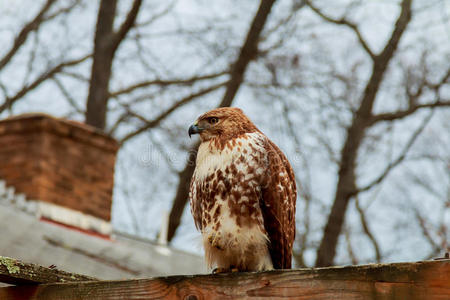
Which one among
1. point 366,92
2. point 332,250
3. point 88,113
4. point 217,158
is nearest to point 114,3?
point 88,113

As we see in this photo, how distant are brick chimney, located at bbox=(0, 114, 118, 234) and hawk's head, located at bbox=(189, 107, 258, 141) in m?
5.07

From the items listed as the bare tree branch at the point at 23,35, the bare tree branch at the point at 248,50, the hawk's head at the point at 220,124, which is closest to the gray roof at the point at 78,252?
the bare tree branch at the point at 248,50

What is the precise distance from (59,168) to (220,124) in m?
5.33

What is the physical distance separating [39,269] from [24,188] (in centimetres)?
588

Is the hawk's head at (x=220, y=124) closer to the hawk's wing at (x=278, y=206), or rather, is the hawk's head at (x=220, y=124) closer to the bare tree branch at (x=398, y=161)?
the hawk's wing at (x=278, y=206)

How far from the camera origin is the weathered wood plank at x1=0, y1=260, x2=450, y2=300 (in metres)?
2.21

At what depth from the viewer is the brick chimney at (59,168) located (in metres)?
8.48

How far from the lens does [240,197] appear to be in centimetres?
336

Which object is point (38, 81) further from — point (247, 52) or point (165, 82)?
point (247, 52)

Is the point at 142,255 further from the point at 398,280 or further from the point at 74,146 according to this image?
the point at 398,280

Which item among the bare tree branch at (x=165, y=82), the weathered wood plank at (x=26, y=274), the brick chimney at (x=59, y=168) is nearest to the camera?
the weathered wood plank at (x=26, y=274)

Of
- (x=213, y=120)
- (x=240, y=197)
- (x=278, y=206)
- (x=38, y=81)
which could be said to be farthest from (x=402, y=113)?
(x=240, y=197)

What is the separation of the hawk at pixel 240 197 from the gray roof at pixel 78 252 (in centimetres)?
385

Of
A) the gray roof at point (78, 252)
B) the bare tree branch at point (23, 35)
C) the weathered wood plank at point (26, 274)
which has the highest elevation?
the bare tree branch at point (23, 35)
